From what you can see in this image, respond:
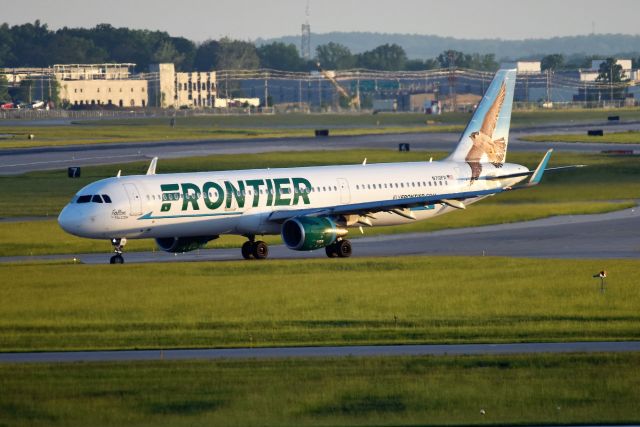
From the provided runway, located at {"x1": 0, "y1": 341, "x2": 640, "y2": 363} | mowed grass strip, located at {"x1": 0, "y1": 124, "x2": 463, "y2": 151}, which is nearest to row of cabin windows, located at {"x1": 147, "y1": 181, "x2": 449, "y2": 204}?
runway, located at {"x1": 0, "y1": 341, "x2": 640, "y2": 363}

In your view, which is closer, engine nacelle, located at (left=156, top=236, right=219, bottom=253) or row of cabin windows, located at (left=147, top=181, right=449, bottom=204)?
row of cabin windows, located at (left=147, top=181, right=449, bottom=204)

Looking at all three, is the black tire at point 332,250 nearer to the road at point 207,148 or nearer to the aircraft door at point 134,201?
the aircraft door at point 134,201

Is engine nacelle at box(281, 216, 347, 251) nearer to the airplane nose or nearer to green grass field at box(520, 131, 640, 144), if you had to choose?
the airplane nose

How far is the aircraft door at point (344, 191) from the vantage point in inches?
2328

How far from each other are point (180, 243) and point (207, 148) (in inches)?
3233

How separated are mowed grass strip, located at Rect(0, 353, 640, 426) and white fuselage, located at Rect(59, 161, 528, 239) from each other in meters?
19.5

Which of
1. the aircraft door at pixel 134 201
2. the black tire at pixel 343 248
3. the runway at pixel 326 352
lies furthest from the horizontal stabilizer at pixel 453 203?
the runway at pixel 326 352

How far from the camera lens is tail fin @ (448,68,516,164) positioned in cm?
→ 6575

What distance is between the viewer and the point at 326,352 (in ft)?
117

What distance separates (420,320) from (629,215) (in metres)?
37.1

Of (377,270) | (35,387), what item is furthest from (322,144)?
(35,387)

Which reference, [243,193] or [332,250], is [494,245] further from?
[243,193]

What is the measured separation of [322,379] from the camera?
3209 cm

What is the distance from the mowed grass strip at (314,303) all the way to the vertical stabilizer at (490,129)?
46.2 feet
